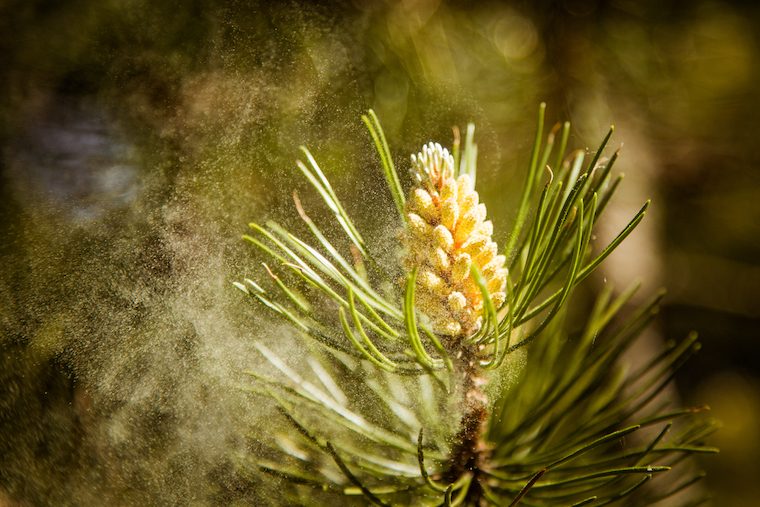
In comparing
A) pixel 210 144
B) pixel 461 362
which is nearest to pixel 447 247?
pixel 461 362

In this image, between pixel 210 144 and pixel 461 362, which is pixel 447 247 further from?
pixel 210 144

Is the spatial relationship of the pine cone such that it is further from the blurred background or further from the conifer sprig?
the blurred background

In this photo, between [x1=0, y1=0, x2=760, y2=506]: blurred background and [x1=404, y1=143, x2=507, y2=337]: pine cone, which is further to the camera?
[x1=0, y1=0, x2=760, y2=506]: blurred background

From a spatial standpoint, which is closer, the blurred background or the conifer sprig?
the conifer sprig

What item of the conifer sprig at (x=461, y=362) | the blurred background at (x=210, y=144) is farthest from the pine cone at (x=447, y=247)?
the blurred background at (x=210, y=144)

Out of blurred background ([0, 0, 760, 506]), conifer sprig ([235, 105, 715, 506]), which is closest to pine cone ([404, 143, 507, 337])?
conifer sprig ([235, 105, 715, 506])

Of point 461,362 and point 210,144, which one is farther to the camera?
point 210,144
